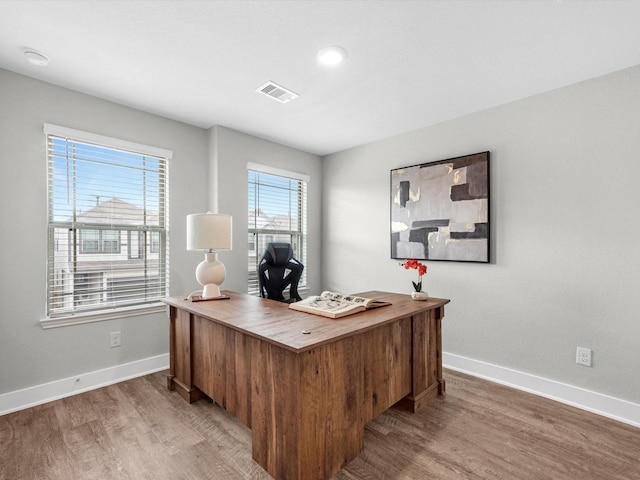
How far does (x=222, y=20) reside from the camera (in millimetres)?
1746

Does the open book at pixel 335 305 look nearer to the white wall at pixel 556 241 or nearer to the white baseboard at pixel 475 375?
the white wall at pixel 556 241

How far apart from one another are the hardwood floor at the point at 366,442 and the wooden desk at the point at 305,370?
0.55 feet

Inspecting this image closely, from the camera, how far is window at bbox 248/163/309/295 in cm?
365

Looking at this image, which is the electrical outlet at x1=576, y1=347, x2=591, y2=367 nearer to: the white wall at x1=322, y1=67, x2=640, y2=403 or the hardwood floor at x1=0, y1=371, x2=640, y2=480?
the white wall at x1=322, y1=67, x2=640, y2=403

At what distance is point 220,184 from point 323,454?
104 inches

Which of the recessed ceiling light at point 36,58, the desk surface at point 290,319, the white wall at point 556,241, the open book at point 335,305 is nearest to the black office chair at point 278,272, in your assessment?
the desk surface at point 290,319

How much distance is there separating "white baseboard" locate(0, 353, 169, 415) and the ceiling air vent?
2637 millimetres

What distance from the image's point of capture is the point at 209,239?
7.73 ft

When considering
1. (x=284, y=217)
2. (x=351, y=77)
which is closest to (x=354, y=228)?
(x=284, y=217)

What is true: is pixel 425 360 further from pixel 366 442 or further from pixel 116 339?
pixel 116 339

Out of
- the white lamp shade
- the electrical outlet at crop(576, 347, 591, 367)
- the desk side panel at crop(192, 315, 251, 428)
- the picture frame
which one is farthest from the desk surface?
the electrical outlet at crop(576, 347, 591, 367)

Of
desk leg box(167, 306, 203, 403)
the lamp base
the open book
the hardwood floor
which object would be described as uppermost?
the lamp base

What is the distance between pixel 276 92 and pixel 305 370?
2.18 meters

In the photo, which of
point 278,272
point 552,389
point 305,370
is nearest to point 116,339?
point 278,272
